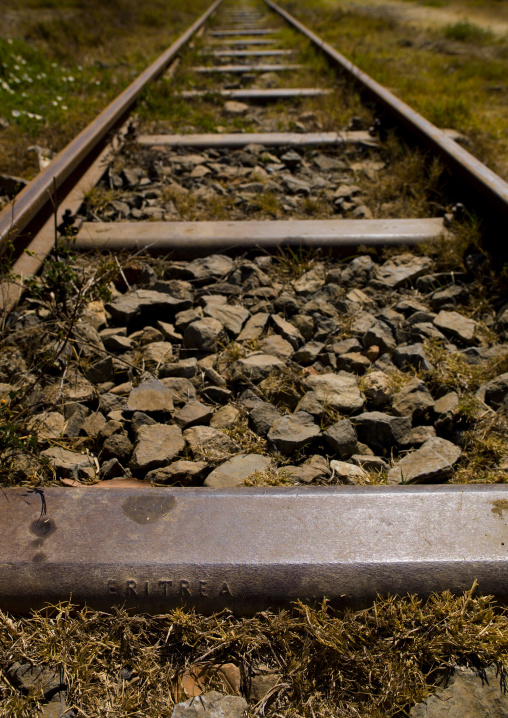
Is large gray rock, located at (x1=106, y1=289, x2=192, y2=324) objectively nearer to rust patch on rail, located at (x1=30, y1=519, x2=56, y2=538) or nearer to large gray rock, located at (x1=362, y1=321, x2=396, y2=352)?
large gray rock, located at (x1=362, y1=321, x2=396, y2=352)

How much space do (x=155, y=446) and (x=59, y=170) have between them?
1882mm

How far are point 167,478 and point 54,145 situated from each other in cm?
304

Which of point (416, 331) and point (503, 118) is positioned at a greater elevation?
point (503, 118)

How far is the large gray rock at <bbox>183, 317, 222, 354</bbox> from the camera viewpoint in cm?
202

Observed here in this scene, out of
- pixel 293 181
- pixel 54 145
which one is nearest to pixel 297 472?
pixel 293 181

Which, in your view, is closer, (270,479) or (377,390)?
(270,479)

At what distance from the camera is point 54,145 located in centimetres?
376

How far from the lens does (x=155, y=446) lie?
1.61m

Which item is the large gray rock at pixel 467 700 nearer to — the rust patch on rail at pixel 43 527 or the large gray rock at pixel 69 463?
the rust patch on rail at pixel 43 527

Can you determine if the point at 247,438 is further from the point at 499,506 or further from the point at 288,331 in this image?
the point at 499,506

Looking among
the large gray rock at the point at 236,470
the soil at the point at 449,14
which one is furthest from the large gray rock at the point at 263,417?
the soil at the point at 449,14

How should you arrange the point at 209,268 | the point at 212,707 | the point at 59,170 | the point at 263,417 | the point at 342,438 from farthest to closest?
the point at 59,170, the point at 209,268, the point at 263,417, the point at 342,438, the point at 212,707

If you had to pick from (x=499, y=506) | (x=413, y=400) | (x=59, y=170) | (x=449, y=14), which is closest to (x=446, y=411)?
(x=413, y=400)

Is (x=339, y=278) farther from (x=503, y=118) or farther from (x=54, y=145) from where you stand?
(x=503, y=118)
